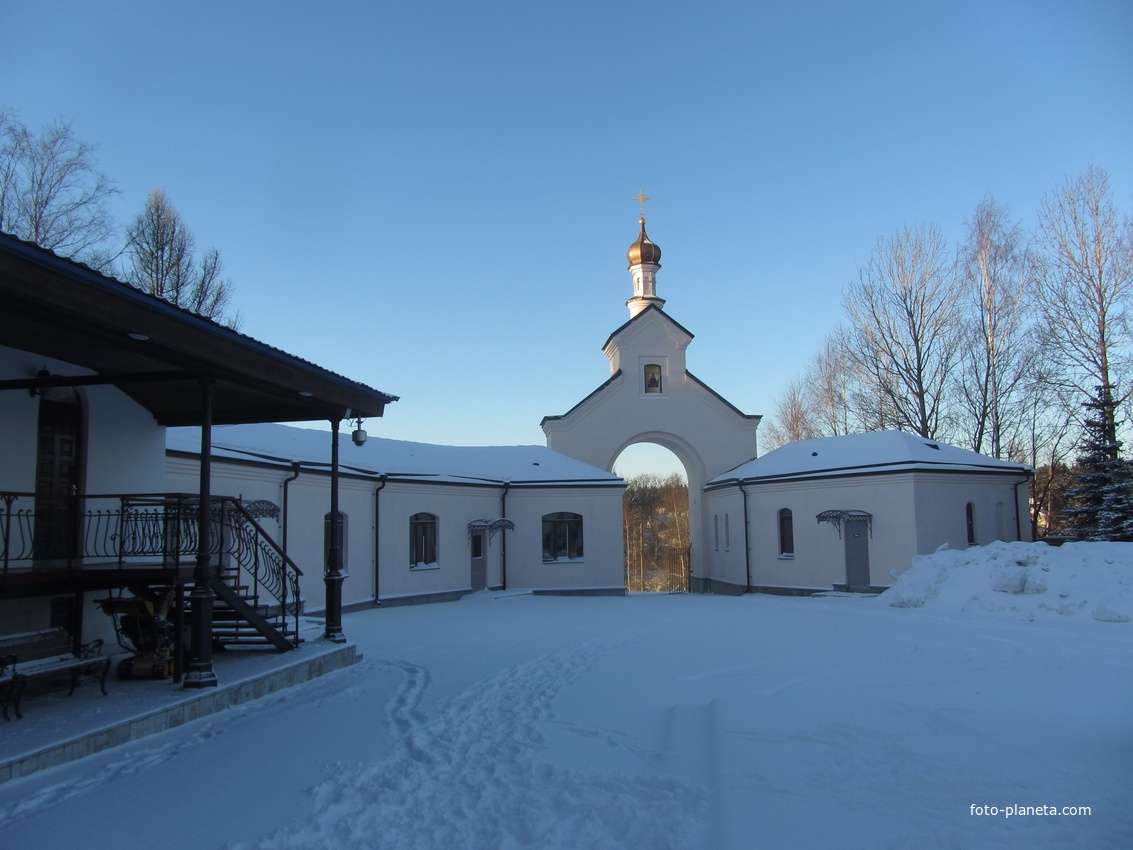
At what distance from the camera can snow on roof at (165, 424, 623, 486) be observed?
15.7 m

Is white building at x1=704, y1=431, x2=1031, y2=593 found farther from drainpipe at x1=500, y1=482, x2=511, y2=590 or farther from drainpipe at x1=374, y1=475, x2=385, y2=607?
drainpipe at x1=374, y1=475, x2=385, y2=607

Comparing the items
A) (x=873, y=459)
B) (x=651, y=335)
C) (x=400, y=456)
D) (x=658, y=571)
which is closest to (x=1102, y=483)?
(x=873, y=459)

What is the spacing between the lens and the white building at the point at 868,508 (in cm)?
2105

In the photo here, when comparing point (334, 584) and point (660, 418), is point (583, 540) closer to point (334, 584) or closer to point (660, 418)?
point (660, 418)

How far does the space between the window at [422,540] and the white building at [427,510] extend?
3cm

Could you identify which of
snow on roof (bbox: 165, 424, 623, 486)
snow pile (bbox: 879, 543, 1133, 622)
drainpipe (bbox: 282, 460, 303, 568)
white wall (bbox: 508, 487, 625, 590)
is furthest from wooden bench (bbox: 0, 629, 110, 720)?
white wall (bbox: 508, 487, 625, 590)

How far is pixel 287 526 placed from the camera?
16.0 m

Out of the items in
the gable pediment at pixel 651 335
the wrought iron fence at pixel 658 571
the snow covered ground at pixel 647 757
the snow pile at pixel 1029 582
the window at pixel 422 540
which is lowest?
the wrought iron fence at pixel 658 571

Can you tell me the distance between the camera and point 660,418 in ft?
99.1

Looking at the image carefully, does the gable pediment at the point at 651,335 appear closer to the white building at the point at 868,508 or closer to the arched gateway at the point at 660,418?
the arched gateway at the point at 660,418

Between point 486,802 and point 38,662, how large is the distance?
4900 millimetres

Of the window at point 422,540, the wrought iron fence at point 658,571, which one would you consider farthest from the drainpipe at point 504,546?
the wrought iron fence at point 658,571

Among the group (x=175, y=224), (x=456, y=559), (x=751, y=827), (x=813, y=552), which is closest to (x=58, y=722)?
(x=751, y=827)

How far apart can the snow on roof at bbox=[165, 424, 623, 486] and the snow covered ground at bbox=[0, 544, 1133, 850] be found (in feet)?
20.6
